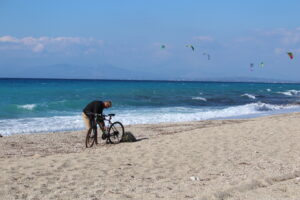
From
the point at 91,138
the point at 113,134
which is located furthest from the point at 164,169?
the point at 113,134

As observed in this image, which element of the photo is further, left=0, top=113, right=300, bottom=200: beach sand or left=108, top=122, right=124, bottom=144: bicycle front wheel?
left=108, top=122, right=124, bottom=144: bicycle front wheel

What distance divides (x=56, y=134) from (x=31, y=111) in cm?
1119

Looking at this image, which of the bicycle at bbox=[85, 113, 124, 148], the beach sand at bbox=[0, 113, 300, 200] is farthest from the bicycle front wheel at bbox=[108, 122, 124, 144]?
the beach sand at bbox=[0, 113, 300, 200]

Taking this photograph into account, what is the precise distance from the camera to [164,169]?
7801 mm

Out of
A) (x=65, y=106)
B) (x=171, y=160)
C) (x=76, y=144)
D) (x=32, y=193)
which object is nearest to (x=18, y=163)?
(x=32, y=193)

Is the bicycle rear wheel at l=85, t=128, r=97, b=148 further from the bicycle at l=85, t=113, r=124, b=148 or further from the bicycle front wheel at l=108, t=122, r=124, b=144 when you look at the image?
the bicycle front wheel at l=108, t=122, r=124, b=144

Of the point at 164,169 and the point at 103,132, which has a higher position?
the point at 103,132

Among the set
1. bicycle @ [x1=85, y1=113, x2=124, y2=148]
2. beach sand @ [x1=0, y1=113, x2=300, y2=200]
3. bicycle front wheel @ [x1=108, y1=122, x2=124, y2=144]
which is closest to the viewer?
beach sand @ [x1=0, y1=113, x2=300, y2=200]

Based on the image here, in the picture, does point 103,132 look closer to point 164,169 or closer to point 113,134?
point 113,134

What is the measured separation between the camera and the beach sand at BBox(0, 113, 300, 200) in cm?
612

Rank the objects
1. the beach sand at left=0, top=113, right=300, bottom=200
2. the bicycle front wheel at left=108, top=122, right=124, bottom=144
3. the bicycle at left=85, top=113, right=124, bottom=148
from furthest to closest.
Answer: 1. the bicycle front wheel at left=108, top=122, right=124, bottom=144
2. the bicycle at left=85, top=113, right=124, bottom=148
3. the beach sand at left=0, top=113, right=300, bottom=200

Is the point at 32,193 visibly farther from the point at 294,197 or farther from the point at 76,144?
the point at 76,144

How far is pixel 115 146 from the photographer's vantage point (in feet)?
36.2

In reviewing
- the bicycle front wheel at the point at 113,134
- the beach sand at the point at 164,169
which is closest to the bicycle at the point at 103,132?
the bicycle front wheel at the point at 113,134
